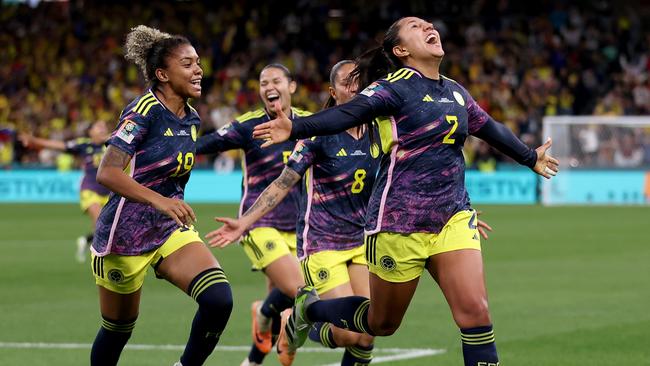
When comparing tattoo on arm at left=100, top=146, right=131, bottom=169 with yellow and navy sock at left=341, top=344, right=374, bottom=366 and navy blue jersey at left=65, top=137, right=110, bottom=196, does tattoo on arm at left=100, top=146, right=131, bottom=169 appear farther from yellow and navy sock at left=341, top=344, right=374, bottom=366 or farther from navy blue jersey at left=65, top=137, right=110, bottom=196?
navy blue jersey at left=65, top=137, right=110, bottom=196

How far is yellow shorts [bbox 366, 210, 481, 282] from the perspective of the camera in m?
7.11

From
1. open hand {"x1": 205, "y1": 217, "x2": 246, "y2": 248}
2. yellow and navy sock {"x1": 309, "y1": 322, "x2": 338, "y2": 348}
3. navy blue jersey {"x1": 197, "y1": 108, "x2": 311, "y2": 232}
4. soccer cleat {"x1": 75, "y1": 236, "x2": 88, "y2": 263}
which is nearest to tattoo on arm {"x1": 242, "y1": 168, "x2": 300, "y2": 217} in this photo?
open hand {"x1": 205, "y1": 217, "x2": 246, "y2": 248}

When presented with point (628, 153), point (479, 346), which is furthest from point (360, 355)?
point (628, 153)

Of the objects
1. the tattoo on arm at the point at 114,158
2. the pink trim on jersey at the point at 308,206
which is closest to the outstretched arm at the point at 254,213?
the pink trim on jersey at the point at 308,206

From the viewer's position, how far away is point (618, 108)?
113 ft

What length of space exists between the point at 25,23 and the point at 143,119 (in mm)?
38492

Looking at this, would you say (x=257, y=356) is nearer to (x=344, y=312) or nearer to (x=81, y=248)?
(x=344, y=312)

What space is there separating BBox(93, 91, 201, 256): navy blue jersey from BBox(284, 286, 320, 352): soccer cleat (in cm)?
108

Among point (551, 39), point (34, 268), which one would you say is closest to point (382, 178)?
point (34, 268)

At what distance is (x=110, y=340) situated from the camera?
26.0ft

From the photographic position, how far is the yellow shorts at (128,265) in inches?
306

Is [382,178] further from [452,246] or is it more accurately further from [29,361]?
[29,361]

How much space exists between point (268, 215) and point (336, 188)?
130cm

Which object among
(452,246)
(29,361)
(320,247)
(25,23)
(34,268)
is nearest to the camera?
(452,246)
